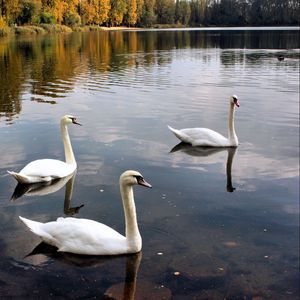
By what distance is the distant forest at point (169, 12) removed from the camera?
102750 mm

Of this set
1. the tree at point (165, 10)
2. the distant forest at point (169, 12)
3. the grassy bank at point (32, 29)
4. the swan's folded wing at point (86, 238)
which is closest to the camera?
the swan's folded wing at point (86, 238)

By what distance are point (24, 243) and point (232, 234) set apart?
2.94m

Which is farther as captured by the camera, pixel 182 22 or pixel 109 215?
pixel 182 22

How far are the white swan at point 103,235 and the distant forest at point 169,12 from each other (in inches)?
3389

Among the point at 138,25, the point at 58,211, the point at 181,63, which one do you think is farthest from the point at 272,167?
the point at 138,25

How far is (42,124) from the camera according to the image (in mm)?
14453

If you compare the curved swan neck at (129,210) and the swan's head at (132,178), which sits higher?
the swan's head at (132,178)

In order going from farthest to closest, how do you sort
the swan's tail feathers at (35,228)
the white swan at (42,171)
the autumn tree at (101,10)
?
the autumn tree at (101,10)
the white swan at (42,171)
the swan's tail feathers at (35,228)

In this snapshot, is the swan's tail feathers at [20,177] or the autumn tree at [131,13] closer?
the swan's tail feathers at [20,177]

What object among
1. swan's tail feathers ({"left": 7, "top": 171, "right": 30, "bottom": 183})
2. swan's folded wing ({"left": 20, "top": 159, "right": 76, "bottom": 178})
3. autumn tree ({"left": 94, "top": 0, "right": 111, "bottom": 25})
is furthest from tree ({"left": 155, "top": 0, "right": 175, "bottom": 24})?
swan's tail feathers ({"left": 7, "top": 171, "right": 30, "bottom": 183})

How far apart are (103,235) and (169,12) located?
160 m

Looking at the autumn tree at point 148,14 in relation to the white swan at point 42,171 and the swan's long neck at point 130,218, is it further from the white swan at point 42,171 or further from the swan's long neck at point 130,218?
the swan's long neck at point 130,218

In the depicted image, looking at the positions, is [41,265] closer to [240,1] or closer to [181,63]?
[181,63]

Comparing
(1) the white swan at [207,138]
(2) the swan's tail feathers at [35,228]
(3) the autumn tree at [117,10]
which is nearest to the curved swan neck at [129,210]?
(2) the swan's tail feathers at [35,228]
